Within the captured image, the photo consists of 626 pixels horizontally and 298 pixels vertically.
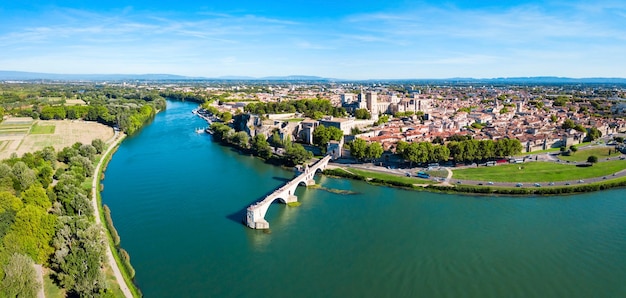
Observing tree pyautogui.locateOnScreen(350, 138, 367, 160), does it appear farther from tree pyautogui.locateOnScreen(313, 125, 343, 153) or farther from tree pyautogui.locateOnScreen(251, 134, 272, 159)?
tree pyautogui.locateOnScreen(251, 134, 272, 159)

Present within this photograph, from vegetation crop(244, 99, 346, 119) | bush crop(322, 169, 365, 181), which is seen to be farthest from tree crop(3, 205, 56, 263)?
vegetation crop(244, 99, 346, 119)

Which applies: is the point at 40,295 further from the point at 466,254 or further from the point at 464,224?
the point at 464,224

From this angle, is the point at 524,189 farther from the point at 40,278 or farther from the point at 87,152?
the point at 87,152

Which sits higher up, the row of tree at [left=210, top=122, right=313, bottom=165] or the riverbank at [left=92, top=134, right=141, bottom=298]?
the row of tree at [left=210, top=122, right=313, bottom=165]

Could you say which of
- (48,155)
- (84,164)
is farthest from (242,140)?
(48,155)

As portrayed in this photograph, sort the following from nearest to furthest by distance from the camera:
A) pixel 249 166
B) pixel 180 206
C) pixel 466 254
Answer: pixel 466 254
pixel 180 206
pixel 249 166

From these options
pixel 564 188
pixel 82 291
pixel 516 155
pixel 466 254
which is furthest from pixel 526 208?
pixel 82 291

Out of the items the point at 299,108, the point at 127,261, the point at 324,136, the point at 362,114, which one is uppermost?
the point at 299,108
